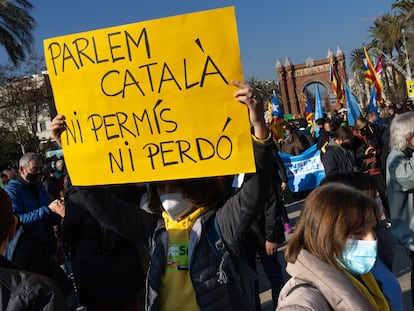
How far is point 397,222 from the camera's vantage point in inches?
143

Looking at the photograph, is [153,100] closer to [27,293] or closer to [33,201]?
[27,293]

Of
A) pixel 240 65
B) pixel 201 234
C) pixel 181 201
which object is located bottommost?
pixel 201 234

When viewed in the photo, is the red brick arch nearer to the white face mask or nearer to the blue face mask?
the white face mask

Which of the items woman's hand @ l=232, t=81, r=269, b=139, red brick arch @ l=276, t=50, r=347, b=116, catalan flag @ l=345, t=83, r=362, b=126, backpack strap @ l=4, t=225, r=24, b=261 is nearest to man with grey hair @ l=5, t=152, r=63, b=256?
backpack strap @ l=4, t=225, r=24, b=261

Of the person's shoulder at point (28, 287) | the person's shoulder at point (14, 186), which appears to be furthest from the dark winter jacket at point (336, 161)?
the person's shoulder at point (28, 287)

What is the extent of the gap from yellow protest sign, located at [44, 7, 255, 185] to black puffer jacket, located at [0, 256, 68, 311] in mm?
757

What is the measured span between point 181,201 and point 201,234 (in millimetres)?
219

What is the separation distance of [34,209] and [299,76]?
201ft

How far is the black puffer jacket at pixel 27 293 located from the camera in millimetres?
1616

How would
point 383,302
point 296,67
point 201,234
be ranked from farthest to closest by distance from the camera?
point 296,67, point 201,234, point 383,302

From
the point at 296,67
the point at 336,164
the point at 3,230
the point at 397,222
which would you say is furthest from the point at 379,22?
the point at 3,230

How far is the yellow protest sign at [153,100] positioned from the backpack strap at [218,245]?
256 millimetres

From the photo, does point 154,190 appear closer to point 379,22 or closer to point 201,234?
point 201,234

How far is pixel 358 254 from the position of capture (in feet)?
6.21
